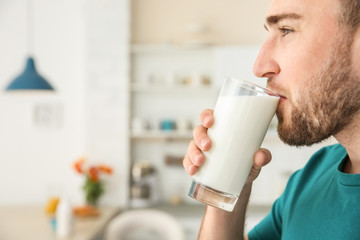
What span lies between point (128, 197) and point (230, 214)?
3072mm

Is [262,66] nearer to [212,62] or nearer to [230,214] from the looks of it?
[230,214]

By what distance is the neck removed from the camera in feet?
2.63

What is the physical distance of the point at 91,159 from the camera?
3943 mm

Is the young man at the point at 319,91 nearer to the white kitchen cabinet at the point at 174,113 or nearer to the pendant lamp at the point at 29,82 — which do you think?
the pendant lamp at the point at 29,82

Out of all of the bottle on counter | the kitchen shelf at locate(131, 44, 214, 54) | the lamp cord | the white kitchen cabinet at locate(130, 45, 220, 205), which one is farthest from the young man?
the lamp cord

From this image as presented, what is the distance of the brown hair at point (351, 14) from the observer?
77cm

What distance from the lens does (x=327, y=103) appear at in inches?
31.2

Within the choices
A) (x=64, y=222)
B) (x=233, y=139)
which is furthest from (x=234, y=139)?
(x=64, y=222)

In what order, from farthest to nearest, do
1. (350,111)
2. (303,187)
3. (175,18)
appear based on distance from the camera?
1. (175,18)
2. (303,187)
3. (350,111)

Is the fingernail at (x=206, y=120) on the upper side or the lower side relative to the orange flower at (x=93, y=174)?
upper

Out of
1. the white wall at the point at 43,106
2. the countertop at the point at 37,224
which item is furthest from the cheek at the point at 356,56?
the white wall at the point at 43,106

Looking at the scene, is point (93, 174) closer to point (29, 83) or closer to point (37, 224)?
point (37, 224)

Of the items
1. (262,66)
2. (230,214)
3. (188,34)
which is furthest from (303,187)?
(188,34)

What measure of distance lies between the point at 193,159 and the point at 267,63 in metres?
Answer: 0.26
